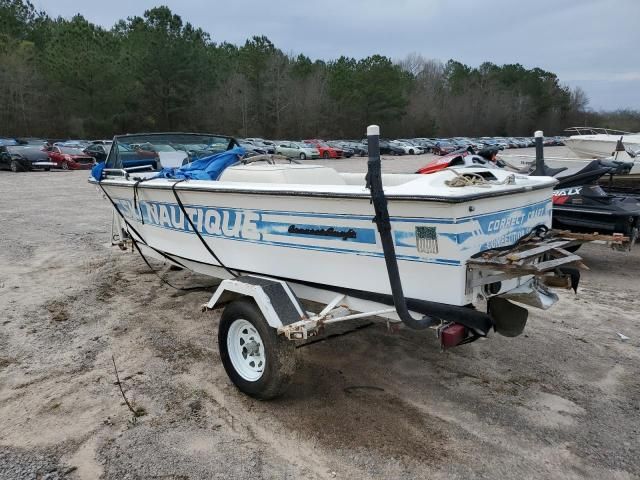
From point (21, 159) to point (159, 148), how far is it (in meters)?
20.6

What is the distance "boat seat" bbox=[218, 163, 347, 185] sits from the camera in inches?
164

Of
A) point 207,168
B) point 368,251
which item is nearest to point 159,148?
point 207,168

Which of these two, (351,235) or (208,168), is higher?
(208,168)

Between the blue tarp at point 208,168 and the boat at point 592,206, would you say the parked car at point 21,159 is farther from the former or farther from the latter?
the boat at point 592,206

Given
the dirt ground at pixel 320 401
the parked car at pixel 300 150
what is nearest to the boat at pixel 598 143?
the dirt ground at pixel 320 401

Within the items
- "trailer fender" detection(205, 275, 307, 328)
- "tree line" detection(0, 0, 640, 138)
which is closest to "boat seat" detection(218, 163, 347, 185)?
"trailer fender" detection(205, 275, 307, 328)

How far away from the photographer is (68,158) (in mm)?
25688

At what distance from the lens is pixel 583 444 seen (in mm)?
3205

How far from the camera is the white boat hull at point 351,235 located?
3.08m

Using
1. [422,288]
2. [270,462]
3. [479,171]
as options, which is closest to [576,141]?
[479,171]

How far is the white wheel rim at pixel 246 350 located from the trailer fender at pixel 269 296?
0.24 m

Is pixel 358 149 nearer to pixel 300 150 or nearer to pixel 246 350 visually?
pixel 300 150

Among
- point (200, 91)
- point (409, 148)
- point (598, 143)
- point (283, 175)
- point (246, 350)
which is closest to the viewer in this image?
point (246, 350)

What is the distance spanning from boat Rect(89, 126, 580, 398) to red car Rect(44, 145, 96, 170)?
2379cm
